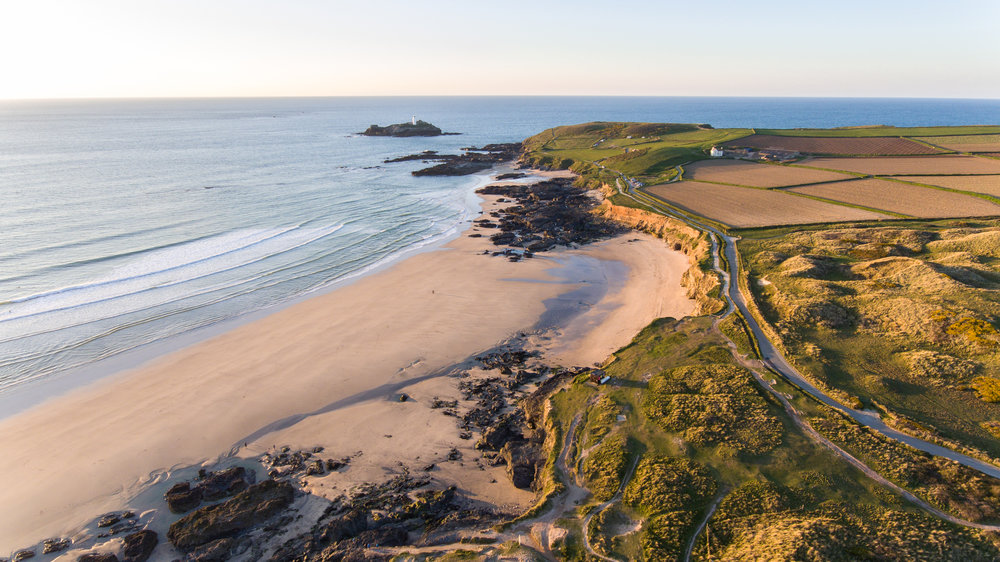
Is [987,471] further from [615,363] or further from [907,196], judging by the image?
[907,196]

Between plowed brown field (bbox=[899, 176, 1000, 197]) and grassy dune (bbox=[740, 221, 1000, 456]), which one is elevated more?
plowed brown field (bbox=[899, 176, 1000, 197])

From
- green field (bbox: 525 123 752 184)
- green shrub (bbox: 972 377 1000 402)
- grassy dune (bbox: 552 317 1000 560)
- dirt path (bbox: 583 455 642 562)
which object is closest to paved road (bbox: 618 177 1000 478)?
grassy dune (bbox: 552 317 1000 560)

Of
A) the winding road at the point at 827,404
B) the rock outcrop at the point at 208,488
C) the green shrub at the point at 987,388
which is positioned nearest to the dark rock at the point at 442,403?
the rock outcrop at the point at 208,488

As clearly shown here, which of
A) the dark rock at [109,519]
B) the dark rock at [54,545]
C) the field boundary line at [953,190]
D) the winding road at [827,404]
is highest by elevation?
the field boundary line at [953,190]

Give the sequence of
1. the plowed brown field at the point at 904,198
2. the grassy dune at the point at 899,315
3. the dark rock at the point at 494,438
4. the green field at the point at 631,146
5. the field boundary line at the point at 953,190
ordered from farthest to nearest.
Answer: the green field at the point at 631,146 < the field boundary line at the point at 953,190 < the plowed brown field at the point at 904,198 < the dark rock at the point at 494,438 < the grassy dune at the point at 899,315

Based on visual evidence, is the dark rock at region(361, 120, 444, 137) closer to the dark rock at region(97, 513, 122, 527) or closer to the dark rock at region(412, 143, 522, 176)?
the dark rock at region(412, 143, 522, 176)

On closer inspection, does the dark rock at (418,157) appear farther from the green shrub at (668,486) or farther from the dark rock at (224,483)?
the green shrub at (668,486)

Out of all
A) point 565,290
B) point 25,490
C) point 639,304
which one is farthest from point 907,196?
point 25,490
